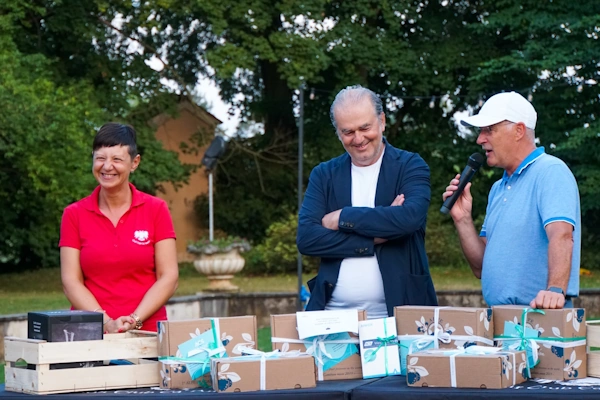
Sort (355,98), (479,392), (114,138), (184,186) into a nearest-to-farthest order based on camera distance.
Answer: (479,392) → (355,98) → (114,138) → (184,186)

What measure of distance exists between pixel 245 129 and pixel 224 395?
20856 mm

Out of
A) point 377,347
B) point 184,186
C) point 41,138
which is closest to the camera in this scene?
point 377,347

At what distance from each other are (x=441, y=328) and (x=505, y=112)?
2.89ft

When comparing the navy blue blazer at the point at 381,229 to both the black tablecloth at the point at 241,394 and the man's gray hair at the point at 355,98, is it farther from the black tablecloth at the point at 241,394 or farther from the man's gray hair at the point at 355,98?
the black tablecloth at the point at 241,394

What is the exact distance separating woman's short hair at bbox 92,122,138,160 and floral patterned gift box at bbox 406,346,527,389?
1.50 meters

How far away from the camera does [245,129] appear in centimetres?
2378

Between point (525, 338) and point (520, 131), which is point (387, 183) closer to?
point (520, 131)

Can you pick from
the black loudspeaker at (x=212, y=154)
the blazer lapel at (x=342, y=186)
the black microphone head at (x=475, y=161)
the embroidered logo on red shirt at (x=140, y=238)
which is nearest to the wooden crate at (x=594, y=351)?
the black microphone head at (x=475, y=161)

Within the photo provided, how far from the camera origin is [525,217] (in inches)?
143

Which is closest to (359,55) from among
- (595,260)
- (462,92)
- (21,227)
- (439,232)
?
(462,92)

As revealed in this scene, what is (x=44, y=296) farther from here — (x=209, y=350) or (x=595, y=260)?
(x=209, y=350)

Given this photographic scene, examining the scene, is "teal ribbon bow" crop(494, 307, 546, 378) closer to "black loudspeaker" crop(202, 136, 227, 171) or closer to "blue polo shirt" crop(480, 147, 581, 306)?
"blue polo shirt" crop(480, 147, 581, 306)

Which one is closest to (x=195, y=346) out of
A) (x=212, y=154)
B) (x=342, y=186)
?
(x=342, y=186)

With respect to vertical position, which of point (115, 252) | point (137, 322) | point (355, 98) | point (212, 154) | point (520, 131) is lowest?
point (137, 322)
